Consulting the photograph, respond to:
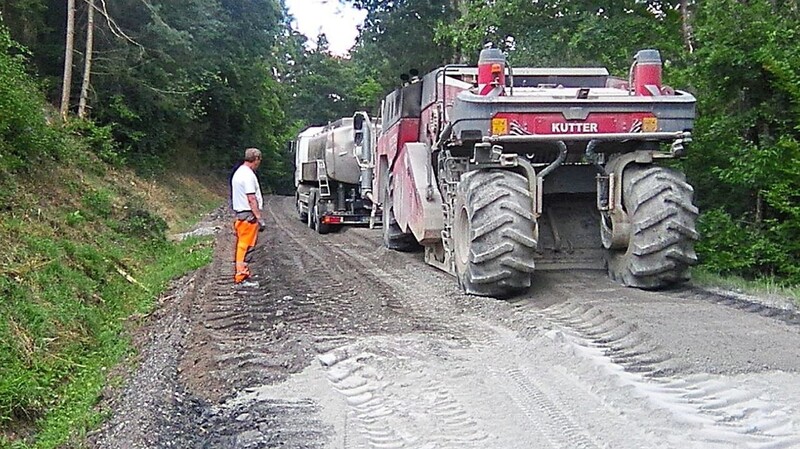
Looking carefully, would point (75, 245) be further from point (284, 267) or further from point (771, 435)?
point (771, 435)

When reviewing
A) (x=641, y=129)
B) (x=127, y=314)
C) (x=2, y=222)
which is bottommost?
(x=127, y=314)

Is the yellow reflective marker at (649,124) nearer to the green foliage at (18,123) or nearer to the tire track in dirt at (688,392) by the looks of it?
the tire track in dirt at (688,392)

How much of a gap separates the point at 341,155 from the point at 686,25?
8031 millimetres

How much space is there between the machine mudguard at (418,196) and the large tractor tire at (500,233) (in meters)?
1.77

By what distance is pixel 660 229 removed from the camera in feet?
26.5

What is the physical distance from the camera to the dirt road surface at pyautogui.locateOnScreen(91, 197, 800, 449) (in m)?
Answer: 4.42

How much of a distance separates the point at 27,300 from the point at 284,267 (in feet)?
15.6

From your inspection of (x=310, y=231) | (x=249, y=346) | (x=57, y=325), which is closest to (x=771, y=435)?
(x=249, y=346)

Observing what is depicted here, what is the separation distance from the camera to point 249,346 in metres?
6.77

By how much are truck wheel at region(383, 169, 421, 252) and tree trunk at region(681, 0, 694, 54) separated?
18.2 feet

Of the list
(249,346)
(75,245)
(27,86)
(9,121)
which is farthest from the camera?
(27,86)

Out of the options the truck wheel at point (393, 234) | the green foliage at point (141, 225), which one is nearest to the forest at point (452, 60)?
the green foliage at point (141, 225)

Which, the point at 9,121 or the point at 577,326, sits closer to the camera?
the point at 577,326

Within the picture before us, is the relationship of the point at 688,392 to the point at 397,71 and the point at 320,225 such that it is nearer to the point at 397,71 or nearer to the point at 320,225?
the point at 320,225
